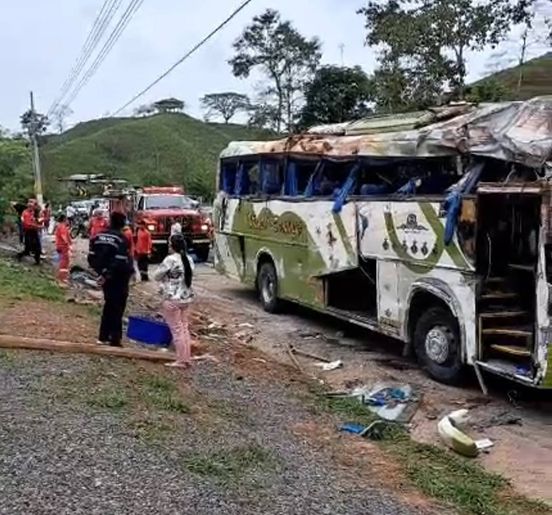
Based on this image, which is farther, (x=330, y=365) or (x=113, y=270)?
(x=330, y=365)

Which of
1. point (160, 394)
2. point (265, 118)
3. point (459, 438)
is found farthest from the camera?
point (265, 118)

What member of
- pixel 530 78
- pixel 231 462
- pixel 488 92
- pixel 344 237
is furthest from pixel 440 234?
pixel 530 78

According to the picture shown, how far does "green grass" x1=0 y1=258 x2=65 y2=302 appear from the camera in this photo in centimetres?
1483

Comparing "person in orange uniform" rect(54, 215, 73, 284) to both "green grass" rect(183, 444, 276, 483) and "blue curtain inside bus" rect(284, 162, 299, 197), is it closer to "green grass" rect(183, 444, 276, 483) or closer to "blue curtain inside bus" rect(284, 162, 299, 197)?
"blue curtain inside bus" rect(284, 162, 299, 197)

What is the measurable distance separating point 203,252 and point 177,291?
16.3 meters

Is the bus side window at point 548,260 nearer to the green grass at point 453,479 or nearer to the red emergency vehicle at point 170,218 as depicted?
the green grass at point 453,479

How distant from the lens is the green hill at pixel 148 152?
217 feet

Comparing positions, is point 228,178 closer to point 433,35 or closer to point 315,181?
point 315,181

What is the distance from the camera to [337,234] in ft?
41.9

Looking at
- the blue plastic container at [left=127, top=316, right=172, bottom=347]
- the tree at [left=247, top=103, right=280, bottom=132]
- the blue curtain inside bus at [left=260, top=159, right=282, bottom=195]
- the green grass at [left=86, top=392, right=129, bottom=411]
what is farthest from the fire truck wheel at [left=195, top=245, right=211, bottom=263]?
the tree at [left=247, top=103, right=280, bottom=132]

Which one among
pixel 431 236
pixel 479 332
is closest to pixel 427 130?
pixel 431 236

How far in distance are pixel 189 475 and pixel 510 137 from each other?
5.21 meters

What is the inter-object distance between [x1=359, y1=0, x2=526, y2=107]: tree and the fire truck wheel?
8.91m

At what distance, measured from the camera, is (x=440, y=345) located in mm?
10320
